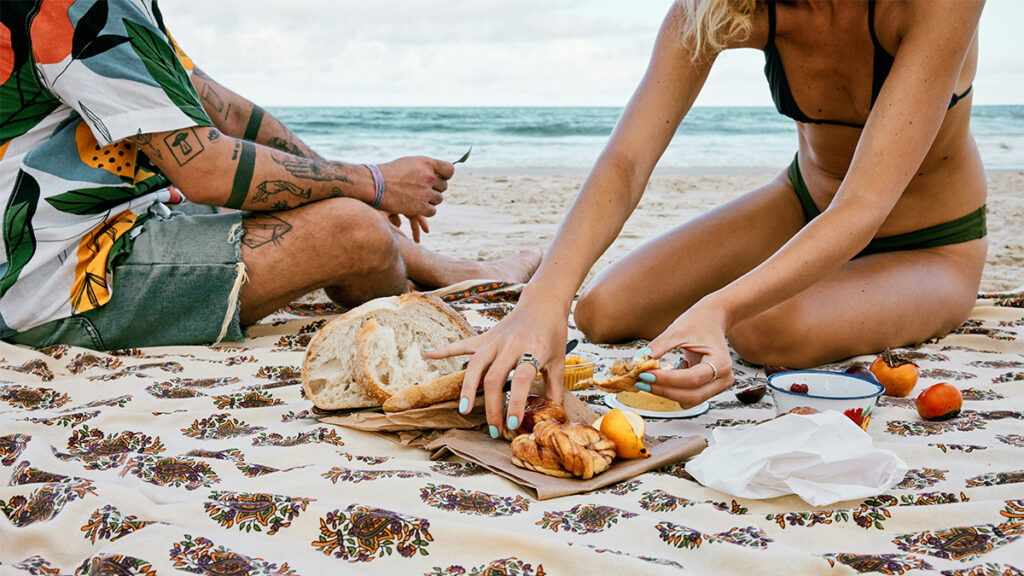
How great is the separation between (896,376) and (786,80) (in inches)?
42.3

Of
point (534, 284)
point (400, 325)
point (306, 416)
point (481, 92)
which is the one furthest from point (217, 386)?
point (481, 92)

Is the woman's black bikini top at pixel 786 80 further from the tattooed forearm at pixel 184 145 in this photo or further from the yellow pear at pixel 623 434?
the tattooed forearm at pixel 184 145

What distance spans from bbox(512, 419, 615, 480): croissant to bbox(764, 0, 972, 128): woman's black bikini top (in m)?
1.47

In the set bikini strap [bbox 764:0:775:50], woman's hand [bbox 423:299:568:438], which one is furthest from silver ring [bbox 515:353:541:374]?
bikini strap [bbox 764:0:775:50]

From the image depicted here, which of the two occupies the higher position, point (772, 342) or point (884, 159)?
point (884, 159)

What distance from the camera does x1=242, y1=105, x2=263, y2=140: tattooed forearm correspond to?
3869 millimetres

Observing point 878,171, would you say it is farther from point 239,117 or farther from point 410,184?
point 239,117

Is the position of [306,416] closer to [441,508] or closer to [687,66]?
[441,508]

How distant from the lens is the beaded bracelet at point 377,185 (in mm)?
3434

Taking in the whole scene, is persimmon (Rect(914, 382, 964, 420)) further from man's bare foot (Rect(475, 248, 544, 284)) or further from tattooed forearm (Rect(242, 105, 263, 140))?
tattooed forearm (Rect(242, 105, 263, 140))

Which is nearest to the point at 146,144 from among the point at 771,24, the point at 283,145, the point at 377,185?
the point at 377,185

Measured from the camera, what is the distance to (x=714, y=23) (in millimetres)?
2400

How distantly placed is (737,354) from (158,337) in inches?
89.0

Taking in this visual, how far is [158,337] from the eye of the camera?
3148 millimetres
